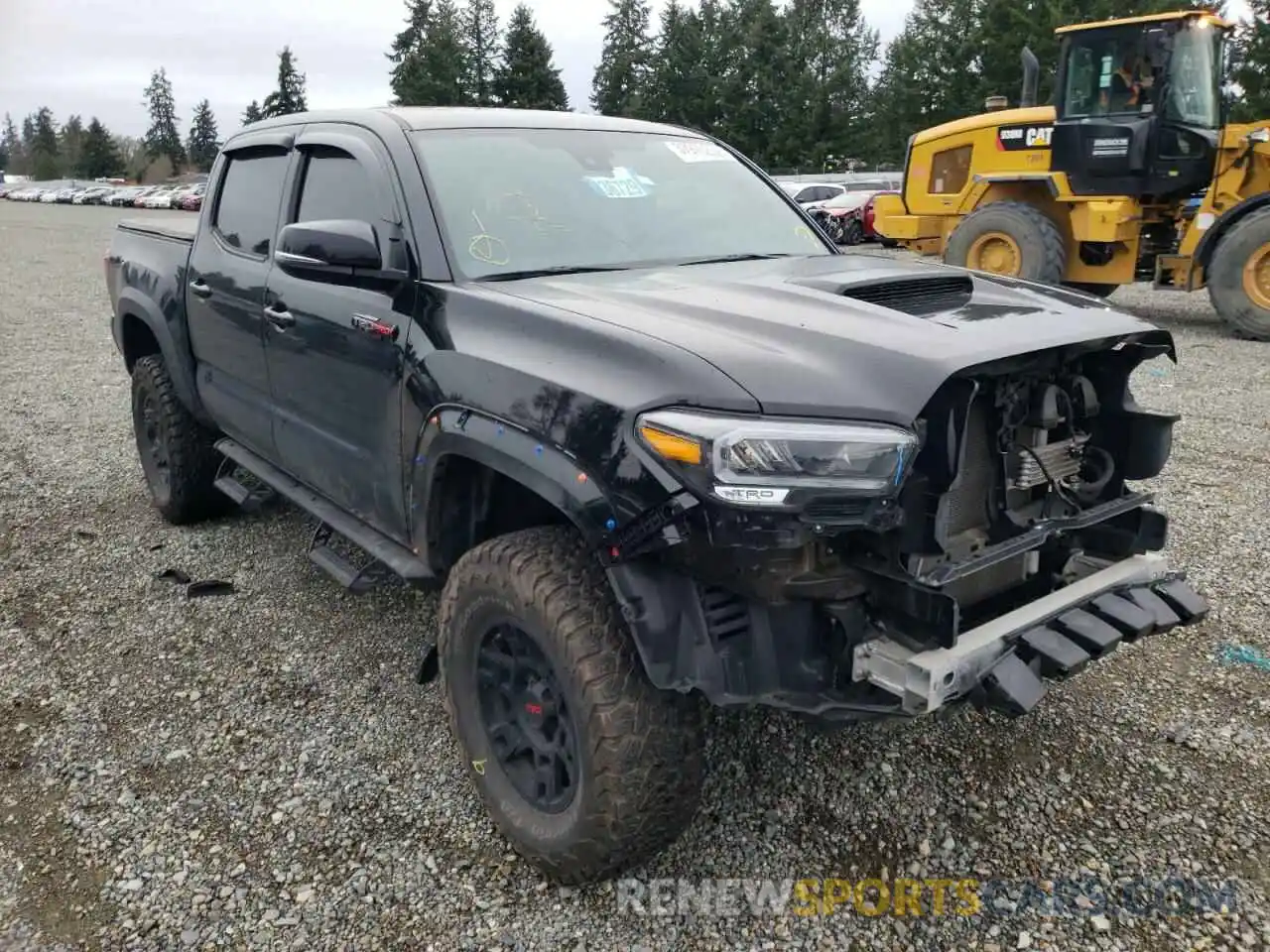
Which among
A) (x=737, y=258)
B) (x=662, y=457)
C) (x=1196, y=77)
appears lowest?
(x=662, y=457)

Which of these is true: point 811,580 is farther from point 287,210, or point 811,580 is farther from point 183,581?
point 183,581

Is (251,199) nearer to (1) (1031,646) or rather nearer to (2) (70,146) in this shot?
(1) (1031,646)

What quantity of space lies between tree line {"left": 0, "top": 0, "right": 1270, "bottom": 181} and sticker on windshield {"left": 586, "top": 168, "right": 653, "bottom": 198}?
109 feet

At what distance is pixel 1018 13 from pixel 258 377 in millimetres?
41782

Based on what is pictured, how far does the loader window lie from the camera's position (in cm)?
1209

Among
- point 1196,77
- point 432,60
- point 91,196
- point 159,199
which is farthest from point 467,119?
point 91,196

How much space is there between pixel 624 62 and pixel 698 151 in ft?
204

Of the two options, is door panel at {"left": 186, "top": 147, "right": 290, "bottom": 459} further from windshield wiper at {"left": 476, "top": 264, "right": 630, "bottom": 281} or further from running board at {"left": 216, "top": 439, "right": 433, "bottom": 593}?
windshield wiper at {"left": 476, "top": 264, "right": 630, "bottom": 281}

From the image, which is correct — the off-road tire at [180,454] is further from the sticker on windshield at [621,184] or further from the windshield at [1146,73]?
the windshield at [1146,73]

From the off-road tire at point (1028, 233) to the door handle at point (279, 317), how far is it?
8482 mm

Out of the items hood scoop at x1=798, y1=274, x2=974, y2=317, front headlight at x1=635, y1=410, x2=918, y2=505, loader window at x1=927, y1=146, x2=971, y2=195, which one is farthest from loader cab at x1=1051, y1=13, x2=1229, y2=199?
front headlight at x1=635, y1=410, x2=918, y2=505

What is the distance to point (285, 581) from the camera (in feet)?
14.9

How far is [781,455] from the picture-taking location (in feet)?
6.75

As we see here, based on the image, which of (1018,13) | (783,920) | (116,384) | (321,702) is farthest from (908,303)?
(1018,13)
